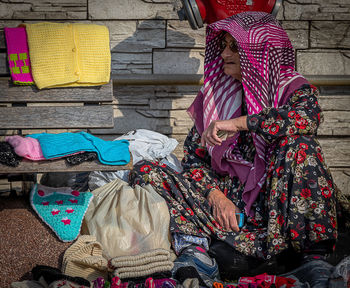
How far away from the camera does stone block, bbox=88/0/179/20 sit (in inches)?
135

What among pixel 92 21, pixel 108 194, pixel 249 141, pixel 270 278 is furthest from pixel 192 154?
pixel 92 21

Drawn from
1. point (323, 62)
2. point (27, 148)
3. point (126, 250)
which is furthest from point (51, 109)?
point (323, 62)

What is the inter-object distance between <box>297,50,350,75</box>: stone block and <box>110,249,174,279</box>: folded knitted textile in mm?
2333

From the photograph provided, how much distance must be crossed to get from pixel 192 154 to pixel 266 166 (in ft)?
1.97

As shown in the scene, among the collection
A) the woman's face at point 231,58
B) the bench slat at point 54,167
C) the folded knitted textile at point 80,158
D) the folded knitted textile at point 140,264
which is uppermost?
the woman's face at point 231,58

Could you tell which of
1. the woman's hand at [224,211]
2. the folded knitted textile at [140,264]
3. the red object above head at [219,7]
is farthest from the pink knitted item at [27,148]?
the red object above head at [219,7]

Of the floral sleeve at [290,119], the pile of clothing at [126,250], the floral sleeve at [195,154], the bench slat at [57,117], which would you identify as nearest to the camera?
the pile of clothing at [126,250]

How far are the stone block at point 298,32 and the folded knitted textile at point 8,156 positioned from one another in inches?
102

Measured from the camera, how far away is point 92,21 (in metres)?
3.43

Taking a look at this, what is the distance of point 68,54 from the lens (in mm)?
2586

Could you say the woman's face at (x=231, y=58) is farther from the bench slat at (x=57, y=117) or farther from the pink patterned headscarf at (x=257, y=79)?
the bench slat at (x=57, y=117)

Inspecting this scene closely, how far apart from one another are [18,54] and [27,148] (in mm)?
860

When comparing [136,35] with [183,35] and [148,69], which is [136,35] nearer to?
[148,69]

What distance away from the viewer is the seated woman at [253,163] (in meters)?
2.17
